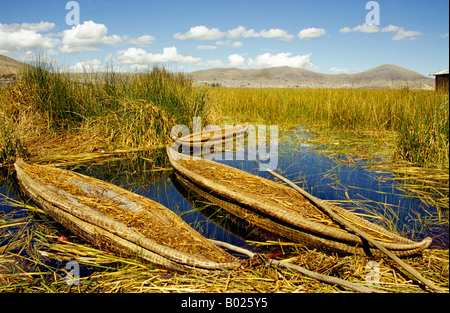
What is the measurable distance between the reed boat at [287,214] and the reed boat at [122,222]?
75 cm

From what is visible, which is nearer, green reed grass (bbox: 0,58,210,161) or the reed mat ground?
the reed mat ground

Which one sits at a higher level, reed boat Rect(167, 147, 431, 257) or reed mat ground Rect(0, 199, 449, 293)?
reed boat Rect(167, 147, 431, 257)

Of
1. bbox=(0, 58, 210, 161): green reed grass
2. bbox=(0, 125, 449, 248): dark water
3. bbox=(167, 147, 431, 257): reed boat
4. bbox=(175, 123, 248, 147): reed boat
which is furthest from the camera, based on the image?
bbox=(0, 58, 210, 161): green reed grass

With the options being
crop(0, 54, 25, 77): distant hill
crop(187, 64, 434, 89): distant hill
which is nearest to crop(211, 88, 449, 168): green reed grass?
crop(0, 54, 25, 77): distant hill

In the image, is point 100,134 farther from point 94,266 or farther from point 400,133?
point 400,133

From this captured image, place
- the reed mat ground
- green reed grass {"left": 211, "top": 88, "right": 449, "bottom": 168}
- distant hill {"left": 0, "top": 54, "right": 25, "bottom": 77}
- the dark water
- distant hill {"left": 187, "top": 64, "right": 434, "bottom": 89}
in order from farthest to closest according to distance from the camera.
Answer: distant hill {"left": 187, "top": 64, "right": 434, "bottom": 89}
distant hill {"left": 0, "top": 54, "right": 25, "bottom": 77}
green reed grass {"left": 211, "top": 88, "right": 449, "bottom": 168}
the dark water
the reed mat ground

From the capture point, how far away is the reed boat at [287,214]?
2.54 m

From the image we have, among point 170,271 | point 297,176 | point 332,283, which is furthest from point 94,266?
point 297,176

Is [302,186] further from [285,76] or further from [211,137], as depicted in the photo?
[285,76]

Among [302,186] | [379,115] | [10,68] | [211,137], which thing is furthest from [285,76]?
[302,186]

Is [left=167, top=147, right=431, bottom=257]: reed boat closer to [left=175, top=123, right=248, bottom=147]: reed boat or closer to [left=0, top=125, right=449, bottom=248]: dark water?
[left=0, top=125, right=449, bottom=248]: dark water

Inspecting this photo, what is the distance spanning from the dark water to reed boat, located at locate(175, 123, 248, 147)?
568 mm

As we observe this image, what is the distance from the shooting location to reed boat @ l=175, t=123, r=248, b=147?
614 centimetres

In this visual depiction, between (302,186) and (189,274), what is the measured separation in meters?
2.43
